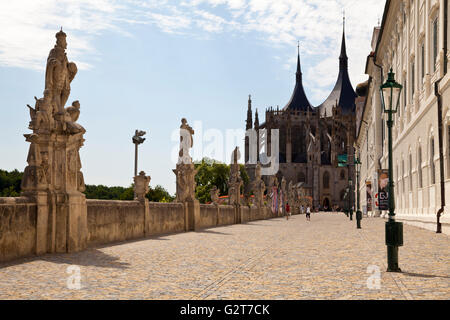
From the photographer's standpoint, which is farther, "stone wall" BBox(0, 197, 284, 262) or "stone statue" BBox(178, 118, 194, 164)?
"stone statue" BBox(178, 118, 194, 164)

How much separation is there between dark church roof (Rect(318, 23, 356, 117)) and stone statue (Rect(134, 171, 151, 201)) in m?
115

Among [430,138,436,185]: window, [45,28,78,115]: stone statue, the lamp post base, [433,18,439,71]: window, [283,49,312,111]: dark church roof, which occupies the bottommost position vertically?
the lamp post base

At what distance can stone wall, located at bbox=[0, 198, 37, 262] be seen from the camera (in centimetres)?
946

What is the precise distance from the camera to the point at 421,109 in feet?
77.9

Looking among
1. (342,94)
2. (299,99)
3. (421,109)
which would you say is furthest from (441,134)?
(299,99)

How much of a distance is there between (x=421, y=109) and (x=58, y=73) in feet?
54.7

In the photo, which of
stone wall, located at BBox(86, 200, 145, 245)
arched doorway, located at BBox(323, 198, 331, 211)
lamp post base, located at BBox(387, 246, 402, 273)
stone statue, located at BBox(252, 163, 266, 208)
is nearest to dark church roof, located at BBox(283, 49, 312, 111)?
arched doorway, located at BBox(323, 198, 331, 211)

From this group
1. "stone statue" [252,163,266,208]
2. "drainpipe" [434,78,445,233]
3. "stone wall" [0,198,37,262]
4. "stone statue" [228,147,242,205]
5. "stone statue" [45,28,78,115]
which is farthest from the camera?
"stone statue" [252,163,266,208]

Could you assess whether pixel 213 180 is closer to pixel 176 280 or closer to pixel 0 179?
pixel 0 179

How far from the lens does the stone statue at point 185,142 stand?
23.7m

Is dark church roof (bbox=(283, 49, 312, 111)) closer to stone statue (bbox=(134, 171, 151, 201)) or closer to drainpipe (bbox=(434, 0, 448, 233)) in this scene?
drainpipe (bbox=(434, 0, 448, 233))

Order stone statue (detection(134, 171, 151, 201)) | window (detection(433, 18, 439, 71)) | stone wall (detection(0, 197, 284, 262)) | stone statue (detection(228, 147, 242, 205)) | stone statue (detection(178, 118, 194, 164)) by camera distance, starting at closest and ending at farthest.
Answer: stone wall (detection(0, 197, 284, 262)), stone statue (detection(134, 171, 151, 201)), window (detection(433, 18, 439, 71)), stone statue (detection(178, 118, 194, 164)), stone statue (detection(228, 147, 242, 205))

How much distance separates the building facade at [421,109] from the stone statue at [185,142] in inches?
375

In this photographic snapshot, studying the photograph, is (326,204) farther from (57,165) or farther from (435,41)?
(57,165)
